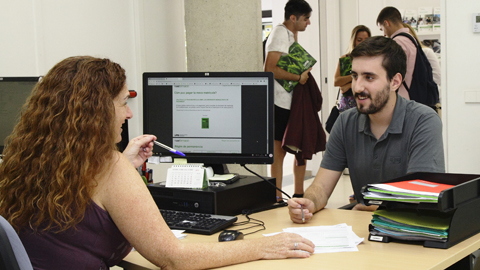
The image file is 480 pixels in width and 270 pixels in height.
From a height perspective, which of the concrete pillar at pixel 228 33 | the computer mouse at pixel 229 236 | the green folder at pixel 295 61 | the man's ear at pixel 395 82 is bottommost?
the computer mouse at pixel 229 236

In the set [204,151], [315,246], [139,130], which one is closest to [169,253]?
[315,246]

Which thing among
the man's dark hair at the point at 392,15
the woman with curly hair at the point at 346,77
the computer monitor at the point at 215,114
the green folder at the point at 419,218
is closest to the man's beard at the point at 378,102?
the computer monitor at the point at 215,114

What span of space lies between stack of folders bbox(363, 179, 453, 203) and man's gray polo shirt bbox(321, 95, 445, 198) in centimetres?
35

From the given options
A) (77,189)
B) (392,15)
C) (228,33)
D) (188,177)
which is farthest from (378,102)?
(392,15)

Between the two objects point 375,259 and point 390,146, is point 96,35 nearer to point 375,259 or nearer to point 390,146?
point 390,146

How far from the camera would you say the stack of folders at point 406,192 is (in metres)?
1.35

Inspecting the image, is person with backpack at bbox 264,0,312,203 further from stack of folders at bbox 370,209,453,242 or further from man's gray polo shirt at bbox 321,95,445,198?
→ stack of folders at bbox 370,209,453,242

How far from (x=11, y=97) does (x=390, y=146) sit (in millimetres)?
1694

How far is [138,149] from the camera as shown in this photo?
175 centimetres

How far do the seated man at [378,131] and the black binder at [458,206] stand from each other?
0.40 metres

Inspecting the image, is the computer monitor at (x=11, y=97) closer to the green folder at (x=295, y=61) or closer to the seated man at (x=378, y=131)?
the seated man at (x=378, y=131)

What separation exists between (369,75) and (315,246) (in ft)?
2.93

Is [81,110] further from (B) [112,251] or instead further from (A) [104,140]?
(B) [112,251]

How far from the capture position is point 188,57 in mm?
3953
